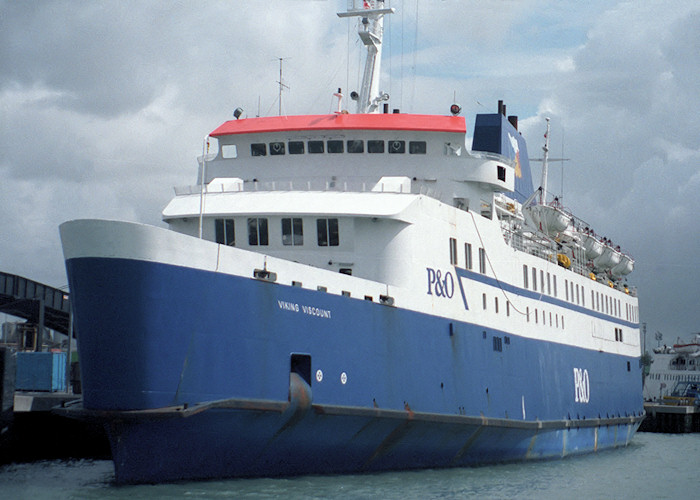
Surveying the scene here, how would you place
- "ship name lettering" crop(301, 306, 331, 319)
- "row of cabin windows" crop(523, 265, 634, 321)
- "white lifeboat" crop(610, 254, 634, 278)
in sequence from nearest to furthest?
"ship name lettering" crop(301, 306, 331, 319), "row of cabin windows" crop(523, 265, 634, 321), "white lifeboat" crop(610, 254, 634, 278)

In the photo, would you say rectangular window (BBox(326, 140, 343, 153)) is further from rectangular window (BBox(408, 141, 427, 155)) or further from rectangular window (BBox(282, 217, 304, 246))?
rectangular window (BBox(282, 217, 304, 246))

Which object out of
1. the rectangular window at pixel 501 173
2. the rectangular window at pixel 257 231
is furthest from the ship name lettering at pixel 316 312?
the rectangular window at pixel 501 173

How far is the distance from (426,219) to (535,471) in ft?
20.1

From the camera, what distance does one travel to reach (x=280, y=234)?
16797 millimetres

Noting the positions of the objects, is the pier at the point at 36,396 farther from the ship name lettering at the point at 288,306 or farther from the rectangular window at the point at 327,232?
the rectangular window at the point at 327,232

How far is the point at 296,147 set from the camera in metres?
19.3

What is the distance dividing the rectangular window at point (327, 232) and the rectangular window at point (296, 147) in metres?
3.08

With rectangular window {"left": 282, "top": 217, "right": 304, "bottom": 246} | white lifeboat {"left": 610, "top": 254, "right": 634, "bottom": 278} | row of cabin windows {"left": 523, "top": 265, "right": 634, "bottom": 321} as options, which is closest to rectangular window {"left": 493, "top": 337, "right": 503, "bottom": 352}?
row of cabin windows {"left": 523, "top": 265, "right": 634, "bottom": 321}

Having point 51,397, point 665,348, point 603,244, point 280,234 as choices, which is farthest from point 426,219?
point 665,348

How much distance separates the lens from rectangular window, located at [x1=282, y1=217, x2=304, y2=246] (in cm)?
1675

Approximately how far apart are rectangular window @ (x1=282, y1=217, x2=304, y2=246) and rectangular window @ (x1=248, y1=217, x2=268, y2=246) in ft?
1.16

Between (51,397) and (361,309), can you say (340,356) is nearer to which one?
(361,309)

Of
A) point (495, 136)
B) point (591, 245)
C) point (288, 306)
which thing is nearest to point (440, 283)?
point (288, 306)

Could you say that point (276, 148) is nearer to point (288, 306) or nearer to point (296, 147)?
point (296, 147)
